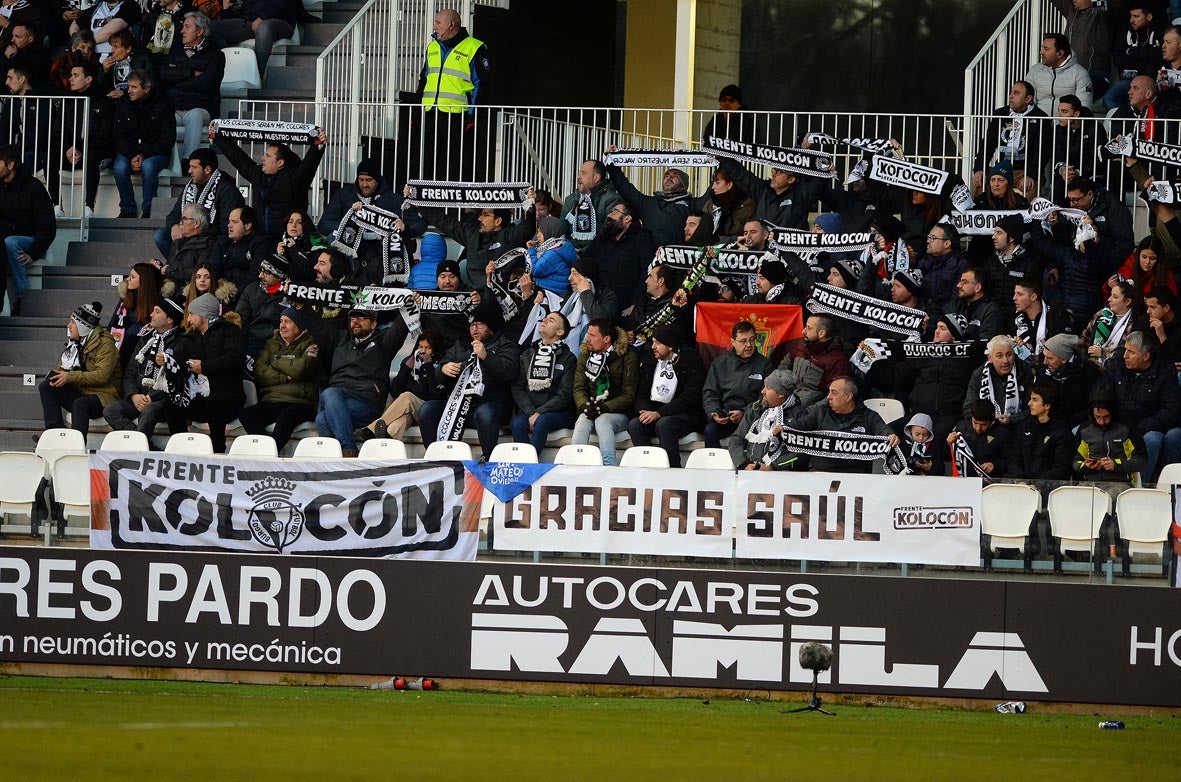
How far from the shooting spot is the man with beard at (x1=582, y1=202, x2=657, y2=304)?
56.9 ft

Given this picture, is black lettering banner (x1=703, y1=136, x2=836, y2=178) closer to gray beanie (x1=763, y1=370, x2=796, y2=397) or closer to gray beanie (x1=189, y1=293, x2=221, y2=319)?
gray beanie (x1=763, y1=370, x2=796, y2=397)

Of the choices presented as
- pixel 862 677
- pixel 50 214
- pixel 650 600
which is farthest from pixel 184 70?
pixel 862 677

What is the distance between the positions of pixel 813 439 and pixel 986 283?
9.21 feet

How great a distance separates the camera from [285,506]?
13344 mm

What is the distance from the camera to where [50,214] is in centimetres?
1878

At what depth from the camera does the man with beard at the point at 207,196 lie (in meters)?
18.4

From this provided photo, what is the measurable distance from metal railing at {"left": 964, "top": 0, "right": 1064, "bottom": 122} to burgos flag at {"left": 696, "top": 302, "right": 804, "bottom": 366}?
14.1 ft

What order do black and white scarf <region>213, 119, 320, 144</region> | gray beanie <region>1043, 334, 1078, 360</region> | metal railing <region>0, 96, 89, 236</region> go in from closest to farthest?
gray beanie <region>1043, 334, 1078, 360</region>, black and white scarf <region>213, 119, 320, 144</region>, metal railing <region>0, 96, 89, 236</region>

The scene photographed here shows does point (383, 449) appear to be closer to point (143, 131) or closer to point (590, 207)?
point (590, 207)

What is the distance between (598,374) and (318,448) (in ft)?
8.88

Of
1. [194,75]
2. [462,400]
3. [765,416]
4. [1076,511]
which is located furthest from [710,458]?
[194,75]

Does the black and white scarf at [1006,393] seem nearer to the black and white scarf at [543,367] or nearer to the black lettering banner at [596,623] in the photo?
the black lettering banner at [596,623]

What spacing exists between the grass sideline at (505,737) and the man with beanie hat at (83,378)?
4266mm

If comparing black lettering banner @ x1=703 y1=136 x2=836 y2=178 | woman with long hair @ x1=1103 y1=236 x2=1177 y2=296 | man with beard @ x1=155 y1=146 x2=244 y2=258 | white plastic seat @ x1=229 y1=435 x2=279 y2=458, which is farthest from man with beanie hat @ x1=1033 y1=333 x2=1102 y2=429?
man with beard @ x1=155 y1=146 x2=244 y2=258
